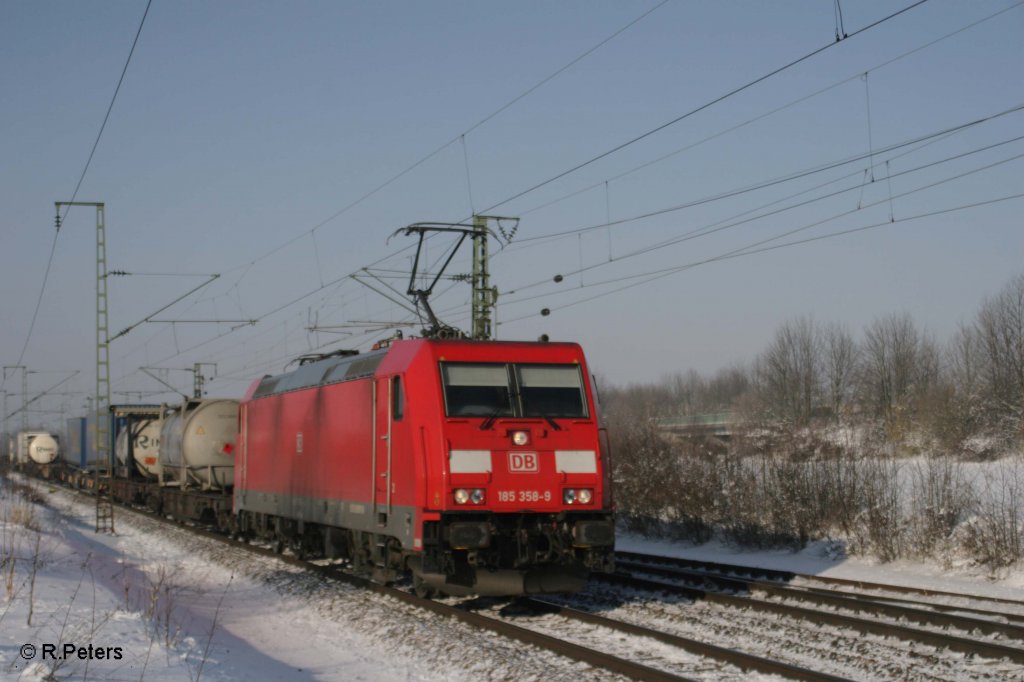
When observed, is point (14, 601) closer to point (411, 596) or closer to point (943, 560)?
point (411, 596)

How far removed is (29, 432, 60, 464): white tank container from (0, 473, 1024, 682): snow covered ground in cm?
4687

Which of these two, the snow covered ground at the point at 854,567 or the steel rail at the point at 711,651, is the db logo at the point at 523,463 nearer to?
the steel rail at the point at 711,651

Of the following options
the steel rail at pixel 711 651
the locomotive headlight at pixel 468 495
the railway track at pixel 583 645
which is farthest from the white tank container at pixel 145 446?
the steel rail at pixel 711 651

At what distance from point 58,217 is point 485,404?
66.5ft

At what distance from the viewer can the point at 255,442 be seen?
22.3m

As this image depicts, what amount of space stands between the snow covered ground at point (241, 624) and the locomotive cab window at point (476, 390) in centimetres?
267

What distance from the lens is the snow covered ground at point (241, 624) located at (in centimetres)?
1003

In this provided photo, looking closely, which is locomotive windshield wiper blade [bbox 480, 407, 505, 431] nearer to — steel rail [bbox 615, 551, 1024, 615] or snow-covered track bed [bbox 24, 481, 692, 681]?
snow-covered track bed [bbox 24, 481, 692, 681]

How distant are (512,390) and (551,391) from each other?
548 mm

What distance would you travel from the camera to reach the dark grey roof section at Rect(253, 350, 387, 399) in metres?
15.2

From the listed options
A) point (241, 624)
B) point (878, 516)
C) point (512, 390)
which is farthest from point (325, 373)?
point (878, 516)

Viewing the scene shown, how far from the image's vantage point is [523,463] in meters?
13.0

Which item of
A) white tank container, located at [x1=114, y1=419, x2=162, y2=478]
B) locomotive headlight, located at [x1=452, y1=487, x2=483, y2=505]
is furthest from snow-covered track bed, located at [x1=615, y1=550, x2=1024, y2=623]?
white tank container, located at [x1=114, y1=419, x2=162, y2=478]

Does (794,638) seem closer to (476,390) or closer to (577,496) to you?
(577,496)
